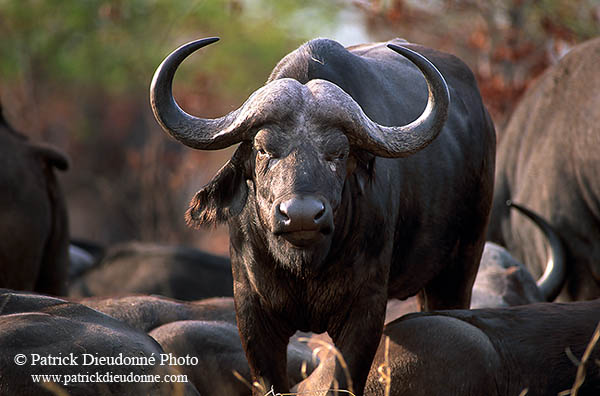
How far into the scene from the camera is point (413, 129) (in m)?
4.79

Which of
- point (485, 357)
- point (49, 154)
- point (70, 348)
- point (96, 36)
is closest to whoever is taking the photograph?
point (70, 348)

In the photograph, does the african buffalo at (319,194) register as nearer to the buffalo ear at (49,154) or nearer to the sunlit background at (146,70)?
the buffalo ear at (49,154)

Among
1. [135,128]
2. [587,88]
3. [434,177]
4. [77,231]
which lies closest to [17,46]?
[135,128]

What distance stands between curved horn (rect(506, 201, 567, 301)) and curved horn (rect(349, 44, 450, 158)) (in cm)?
367

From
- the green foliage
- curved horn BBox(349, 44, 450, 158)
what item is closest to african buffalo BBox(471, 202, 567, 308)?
curved horn BBox(349, 44, 450, 158)

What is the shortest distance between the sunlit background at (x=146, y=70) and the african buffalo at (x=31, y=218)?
18.1 feet

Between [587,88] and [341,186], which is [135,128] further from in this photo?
[341,186]

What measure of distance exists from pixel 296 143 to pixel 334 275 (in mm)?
704

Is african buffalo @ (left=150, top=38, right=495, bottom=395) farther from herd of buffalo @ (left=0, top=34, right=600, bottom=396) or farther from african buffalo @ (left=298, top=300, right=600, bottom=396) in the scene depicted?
african buffalo @ (left=298, top=300, right=600, bottom=396)

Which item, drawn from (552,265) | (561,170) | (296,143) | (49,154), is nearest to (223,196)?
(296,143)

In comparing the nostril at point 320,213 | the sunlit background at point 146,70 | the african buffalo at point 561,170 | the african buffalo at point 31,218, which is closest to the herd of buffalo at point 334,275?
the nostril at point 320,213

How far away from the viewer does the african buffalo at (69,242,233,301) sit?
31.2ft

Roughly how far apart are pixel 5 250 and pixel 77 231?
36.6ft

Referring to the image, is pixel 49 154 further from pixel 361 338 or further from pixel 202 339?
pixel 361 338
